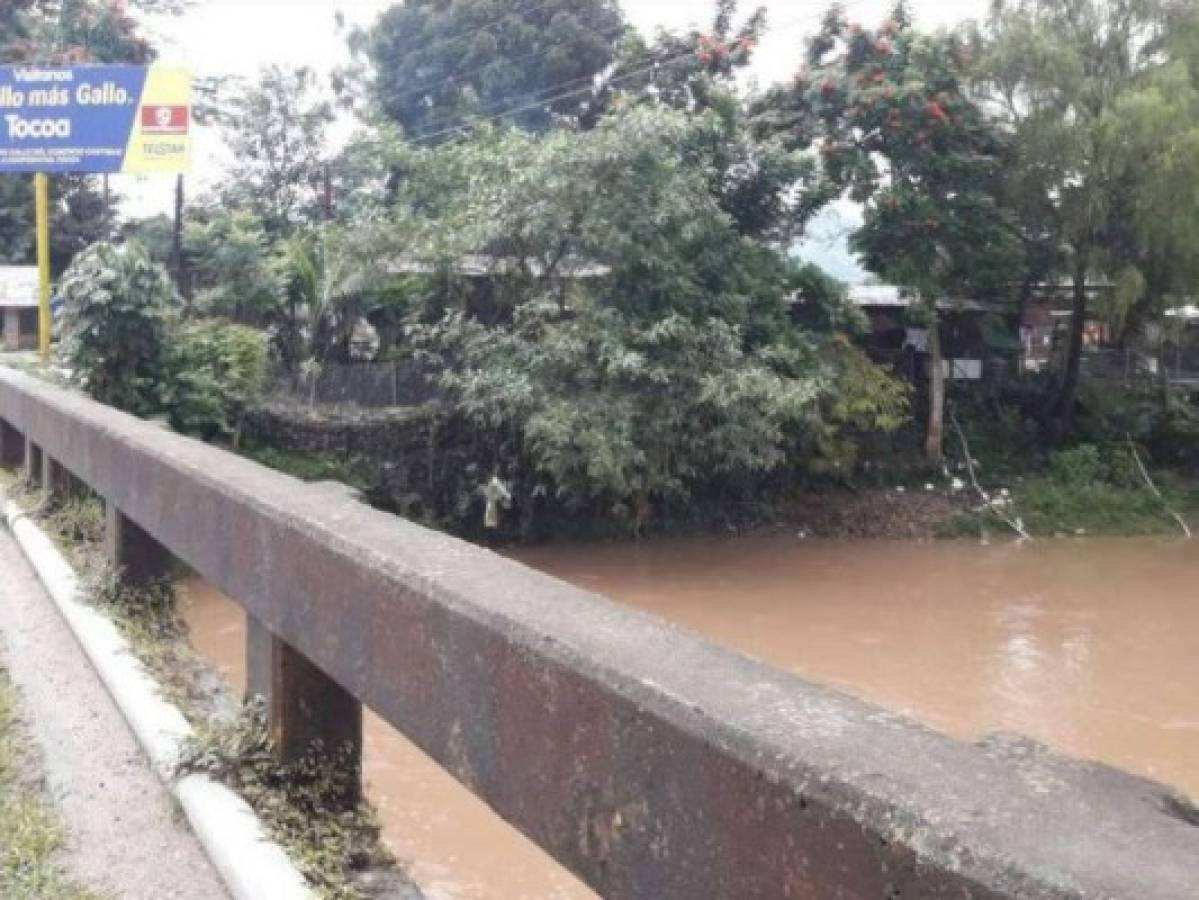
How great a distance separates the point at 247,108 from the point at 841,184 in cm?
1180

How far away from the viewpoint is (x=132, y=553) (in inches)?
199

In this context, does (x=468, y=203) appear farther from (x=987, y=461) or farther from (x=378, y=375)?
(x=987, y=461)

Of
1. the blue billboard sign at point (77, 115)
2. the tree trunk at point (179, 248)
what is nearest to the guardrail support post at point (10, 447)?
the blue billboard sign at point (77, 115)

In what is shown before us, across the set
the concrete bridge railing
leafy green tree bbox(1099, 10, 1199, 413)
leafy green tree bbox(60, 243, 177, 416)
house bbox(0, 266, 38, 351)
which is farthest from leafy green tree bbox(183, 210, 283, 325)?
the concrete bridge railing

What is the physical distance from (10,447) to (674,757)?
9430mm

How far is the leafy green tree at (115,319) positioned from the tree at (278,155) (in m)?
11.9

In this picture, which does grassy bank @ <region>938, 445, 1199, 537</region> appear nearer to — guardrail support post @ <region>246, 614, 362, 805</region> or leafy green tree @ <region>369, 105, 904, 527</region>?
leafy green tree @ <region>369, 105, 904, 527</region>

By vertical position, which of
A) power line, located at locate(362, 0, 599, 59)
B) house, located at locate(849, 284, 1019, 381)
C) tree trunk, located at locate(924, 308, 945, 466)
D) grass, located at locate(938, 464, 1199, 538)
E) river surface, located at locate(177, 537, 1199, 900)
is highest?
power line, located at locate(362, 0, 599, 59)

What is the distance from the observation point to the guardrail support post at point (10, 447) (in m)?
9.45

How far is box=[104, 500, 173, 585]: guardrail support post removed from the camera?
5.02 m

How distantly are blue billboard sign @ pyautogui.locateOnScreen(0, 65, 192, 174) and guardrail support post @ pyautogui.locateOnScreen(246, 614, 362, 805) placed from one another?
928 cm

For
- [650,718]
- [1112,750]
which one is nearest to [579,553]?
[1112,750]

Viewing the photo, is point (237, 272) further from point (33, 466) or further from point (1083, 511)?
point (1083, 511)

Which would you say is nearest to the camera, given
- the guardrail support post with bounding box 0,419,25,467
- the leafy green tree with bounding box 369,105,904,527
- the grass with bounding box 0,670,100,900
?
the grass with bounding box 0,670,100,900
